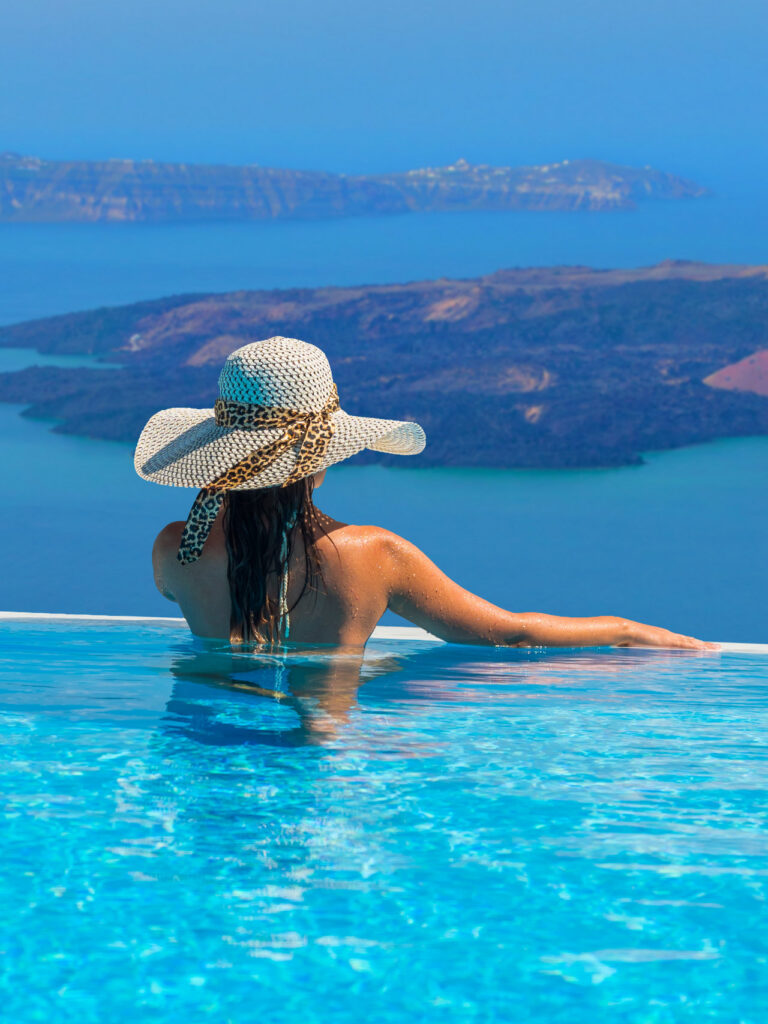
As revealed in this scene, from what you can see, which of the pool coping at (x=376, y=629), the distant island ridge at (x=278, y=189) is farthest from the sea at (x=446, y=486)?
the pool coping at (x=376, y=629)

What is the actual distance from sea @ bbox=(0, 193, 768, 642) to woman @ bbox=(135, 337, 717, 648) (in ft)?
22.8

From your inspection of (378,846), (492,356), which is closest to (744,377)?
(492,356)

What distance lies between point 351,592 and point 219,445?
364mm

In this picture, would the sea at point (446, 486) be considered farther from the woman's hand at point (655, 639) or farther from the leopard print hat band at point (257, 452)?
the leopard print hat band at point (257, 452)

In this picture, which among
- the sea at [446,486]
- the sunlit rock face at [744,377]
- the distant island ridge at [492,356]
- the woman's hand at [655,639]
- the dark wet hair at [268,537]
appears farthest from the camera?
the sunlit rock face at [744,377]

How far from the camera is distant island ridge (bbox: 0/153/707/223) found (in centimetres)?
1822

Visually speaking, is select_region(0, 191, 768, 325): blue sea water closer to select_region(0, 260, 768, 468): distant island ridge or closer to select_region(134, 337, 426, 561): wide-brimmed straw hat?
select_region(0, 260, 768, 468): distant island ridge

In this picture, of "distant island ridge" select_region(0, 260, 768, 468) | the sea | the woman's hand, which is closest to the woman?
the woman's hand

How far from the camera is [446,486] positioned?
44.3 feet

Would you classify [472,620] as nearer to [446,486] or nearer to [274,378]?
[274,378]

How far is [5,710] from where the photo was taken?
2205 millimetres

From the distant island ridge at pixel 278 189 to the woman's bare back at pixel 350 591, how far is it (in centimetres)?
1650

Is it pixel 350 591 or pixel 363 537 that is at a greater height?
pixel 363 537

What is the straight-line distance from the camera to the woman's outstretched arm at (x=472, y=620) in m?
2.30
